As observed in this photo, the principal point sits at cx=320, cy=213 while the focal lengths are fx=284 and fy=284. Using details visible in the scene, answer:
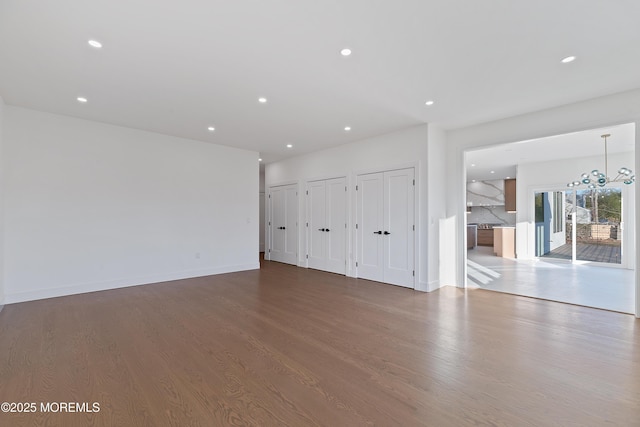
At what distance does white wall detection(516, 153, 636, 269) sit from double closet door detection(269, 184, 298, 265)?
6898 millimetres

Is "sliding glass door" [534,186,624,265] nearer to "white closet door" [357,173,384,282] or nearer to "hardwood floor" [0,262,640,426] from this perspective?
"hardwood floor" [0,262,640,426]

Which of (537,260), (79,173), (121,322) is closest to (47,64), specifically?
(79,173)

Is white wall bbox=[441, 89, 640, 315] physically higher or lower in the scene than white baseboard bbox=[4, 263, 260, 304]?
higher

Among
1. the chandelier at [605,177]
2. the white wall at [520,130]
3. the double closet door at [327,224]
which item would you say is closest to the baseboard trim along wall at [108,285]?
the double closet door at [327,224]

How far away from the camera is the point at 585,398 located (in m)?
1.99

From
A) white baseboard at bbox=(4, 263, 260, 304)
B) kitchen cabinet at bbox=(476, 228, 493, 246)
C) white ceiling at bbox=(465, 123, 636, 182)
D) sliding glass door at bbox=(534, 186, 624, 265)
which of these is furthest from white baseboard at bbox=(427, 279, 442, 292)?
kitchen cabinet at bbox=(476, 228, 493, 246)

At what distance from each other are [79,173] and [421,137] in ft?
19.1

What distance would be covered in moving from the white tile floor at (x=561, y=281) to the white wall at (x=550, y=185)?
0.84 metres

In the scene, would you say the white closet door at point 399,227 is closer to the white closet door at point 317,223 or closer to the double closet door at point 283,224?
the white closet door at point 317,223

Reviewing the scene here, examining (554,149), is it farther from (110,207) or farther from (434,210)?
(110,207)

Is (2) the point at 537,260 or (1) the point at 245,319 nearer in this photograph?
(1) the point at 245,319

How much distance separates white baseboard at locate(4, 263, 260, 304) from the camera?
4.23 m

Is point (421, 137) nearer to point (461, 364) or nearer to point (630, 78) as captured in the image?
point (630, 78)

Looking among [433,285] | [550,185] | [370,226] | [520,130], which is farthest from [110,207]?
[550,185]
